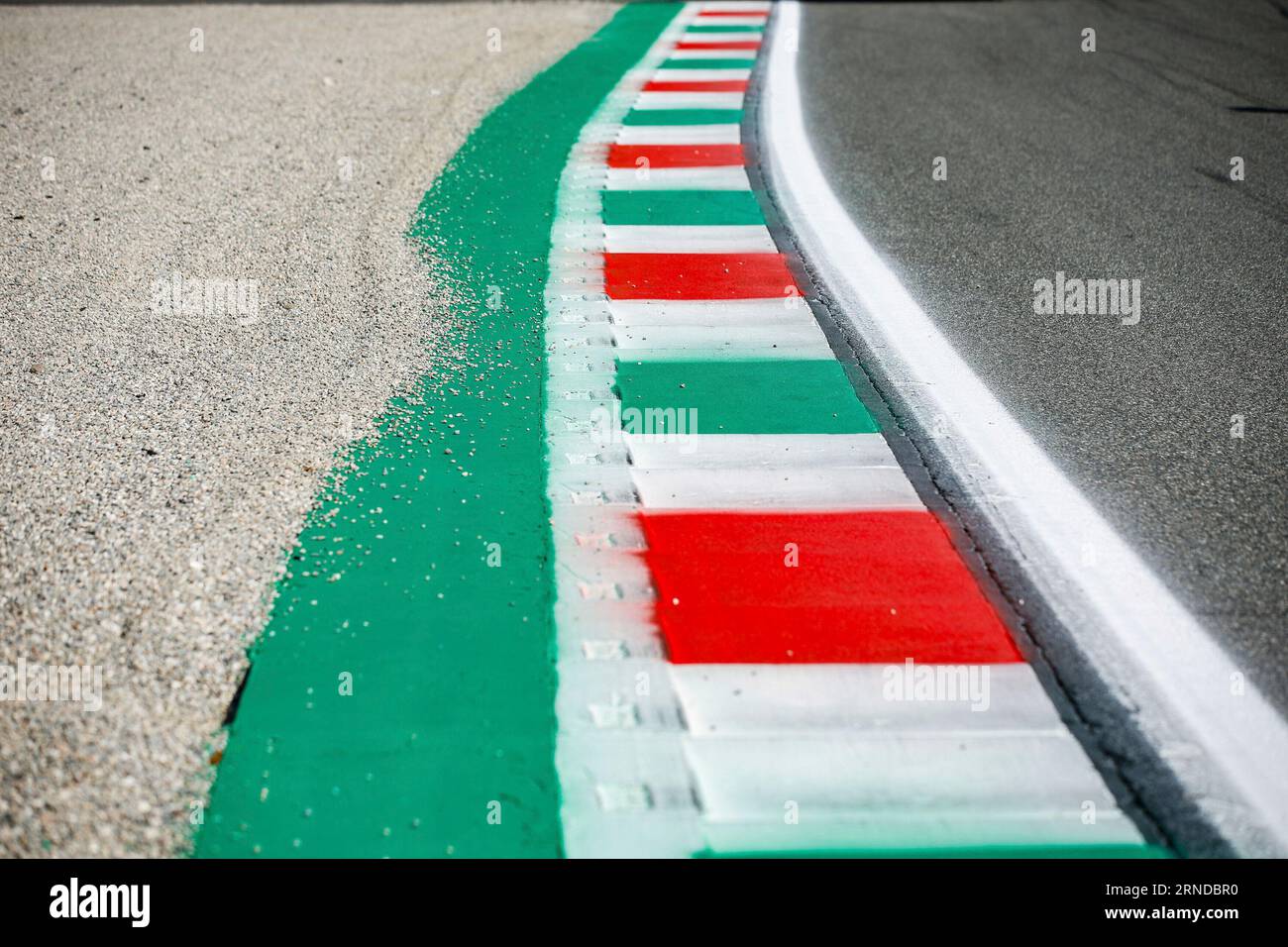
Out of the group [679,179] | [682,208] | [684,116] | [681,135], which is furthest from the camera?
[684,116]

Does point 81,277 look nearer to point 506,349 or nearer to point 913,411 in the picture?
point 506,349

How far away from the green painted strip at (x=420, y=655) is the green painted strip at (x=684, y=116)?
4196mm

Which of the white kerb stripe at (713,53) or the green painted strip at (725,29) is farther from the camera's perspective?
the green painted strip at (725,29)

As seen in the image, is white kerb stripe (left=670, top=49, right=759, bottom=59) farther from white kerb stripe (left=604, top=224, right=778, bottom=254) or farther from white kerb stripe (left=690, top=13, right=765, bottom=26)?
white kerb stripe (left=604, top=224, right=778, bottom=254)

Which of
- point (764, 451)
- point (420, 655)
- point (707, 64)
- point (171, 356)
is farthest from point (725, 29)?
point (420, 655)

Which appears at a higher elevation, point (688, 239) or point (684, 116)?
point (684, 116)

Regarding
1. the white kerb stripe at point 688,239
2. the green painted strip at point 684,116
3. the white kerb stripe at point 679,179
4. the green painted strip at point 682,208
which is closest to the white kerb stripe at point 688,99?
the green painted strip at point 684,116

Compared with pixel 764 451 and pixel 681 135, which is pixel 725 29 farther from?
pixel 764 451

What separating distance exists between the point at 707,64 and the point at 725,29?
2009mm

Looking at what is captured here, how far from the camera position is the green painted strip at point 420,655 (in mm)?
2486

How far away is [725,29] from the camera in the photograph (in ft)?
39.9

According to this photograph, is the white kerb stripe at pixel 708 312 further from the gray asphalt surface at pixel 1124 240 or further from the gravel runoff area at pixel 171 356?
the gravel runoff area at pixel 171 356

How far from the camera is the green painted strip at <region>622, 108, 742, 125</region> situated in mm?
8359
